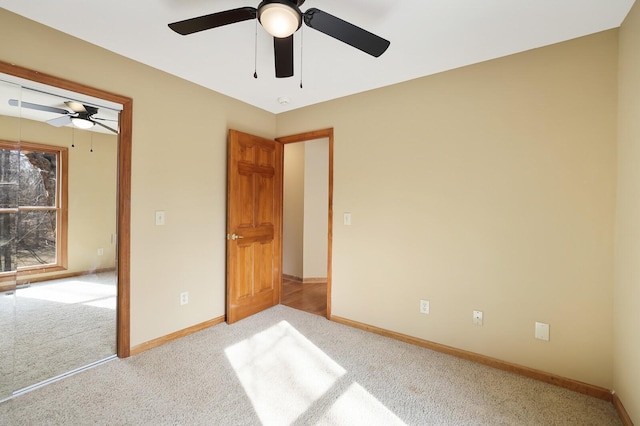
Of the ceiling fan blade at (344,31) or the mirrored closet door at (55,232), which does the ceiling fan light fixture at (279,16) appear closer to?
the ceiling fan blade at (344,31)

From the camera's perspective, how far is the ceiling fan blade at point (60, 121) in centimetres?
216

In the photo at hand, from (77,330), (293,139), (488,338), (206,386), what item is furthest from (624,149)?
(77,330)

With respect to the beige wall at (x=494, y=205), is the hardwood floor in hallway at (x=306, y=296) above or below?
below

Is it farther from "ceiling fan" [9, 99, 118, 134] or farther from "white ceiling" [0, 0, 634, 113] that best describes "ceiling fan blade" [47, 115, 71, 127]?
"white ceiling" [0, 0, 634, 113]

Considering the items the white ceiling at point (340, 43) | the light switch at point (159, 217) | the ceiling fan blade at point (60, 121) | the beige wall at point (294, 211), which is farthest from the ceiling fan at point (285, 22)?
the beige wall at point (294, 211)

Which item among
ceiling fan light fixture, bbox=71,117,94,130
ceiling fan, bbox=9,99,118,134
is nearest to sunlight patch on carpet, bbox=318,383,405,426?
ceiling fan, bbox=9,99,118,134

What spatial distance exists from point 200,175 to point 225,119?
0.70m

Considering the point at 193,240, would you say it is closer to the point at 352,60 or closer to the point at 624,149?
the point at 352,60

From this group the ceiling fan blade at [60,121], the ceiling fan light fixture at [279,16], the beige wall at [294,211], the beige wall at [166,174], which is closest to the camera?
the ceiling fan light fixture at [279,16]

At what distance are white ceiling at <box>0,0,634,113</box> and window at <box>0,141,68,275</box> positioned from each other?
921 mm

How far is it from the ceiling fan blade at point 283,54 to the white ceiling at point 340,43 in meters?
0.30

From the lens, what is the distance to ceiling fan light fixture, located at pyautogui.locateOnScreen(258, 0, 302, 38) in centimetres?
137

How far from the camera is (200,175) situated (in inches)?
112

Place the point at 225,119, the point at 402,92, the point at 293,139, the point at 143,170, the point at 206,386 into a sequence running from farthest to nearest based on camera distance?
the point at 293,139 → the point at 225,119 → the point at 402,92 → the point at 143,170 → the point at 206,386
